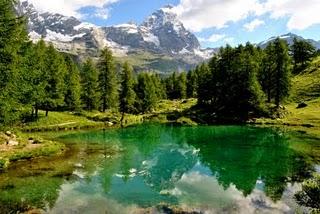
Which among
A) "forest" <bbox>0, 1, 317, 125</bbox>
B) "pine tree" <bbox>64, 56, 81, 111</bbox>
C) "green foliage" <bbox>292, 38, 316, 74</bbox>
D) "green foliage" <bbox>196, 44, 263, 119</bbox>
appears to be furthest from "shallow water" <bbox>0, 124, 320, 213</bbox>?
"green foliage" <bbox>292, 38, 316, 74</bbox>

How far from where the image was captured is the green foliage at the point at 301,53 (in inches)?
5984

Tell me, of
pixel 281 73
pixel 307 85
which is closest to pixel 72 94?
pixel 281 73

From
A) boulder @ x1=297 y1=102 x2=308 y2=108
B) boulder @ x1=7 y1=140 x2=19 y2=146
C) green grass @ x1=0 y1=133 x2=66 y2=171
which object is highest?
boulder @ x1=297 y1=102 x2=308 y2=108

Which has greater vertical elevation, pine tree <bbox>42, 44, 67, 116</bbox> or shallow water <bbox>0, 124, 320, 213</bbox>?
pine tree <bbox>42, 44, 67, 116</bbox>

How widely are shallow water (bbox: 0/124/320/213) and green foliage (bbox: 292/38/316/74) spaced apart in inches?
3654

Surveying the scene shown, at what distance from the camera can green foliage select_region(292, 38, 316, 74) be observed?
152000mm

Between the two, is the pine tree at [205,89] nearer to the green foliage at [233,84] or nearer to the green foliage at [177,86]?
the green foliage at [233,84]

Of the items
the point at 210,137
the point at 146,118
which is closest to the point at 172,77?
the point at 146,118

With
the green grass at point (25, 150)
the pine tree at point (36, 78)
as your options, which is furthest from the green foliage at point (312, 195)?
the pine tree at point (36, 78)

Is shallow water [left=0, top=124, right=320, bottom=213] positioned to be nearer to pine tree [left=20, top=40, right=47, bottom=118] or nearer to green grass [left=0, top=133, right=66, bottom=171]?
green grass [left=0, top=133, right=66, bottom=171]

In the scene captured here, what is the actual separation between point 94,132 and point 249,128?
Result: 31.6 m

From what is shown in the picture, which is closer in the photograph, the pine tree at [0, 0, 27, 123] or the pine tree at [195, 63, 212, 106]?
the pine tree at [0, 0, 27, 123]

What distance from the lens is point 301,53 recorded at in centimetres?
15375

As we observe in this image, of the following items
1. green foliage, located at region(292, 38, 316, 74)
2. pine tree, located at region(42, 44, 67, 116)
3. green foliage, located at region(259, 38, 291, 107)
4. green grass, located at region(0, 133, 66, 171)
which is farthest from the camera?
green foliage, located at region(292, 38, 316, 74)
